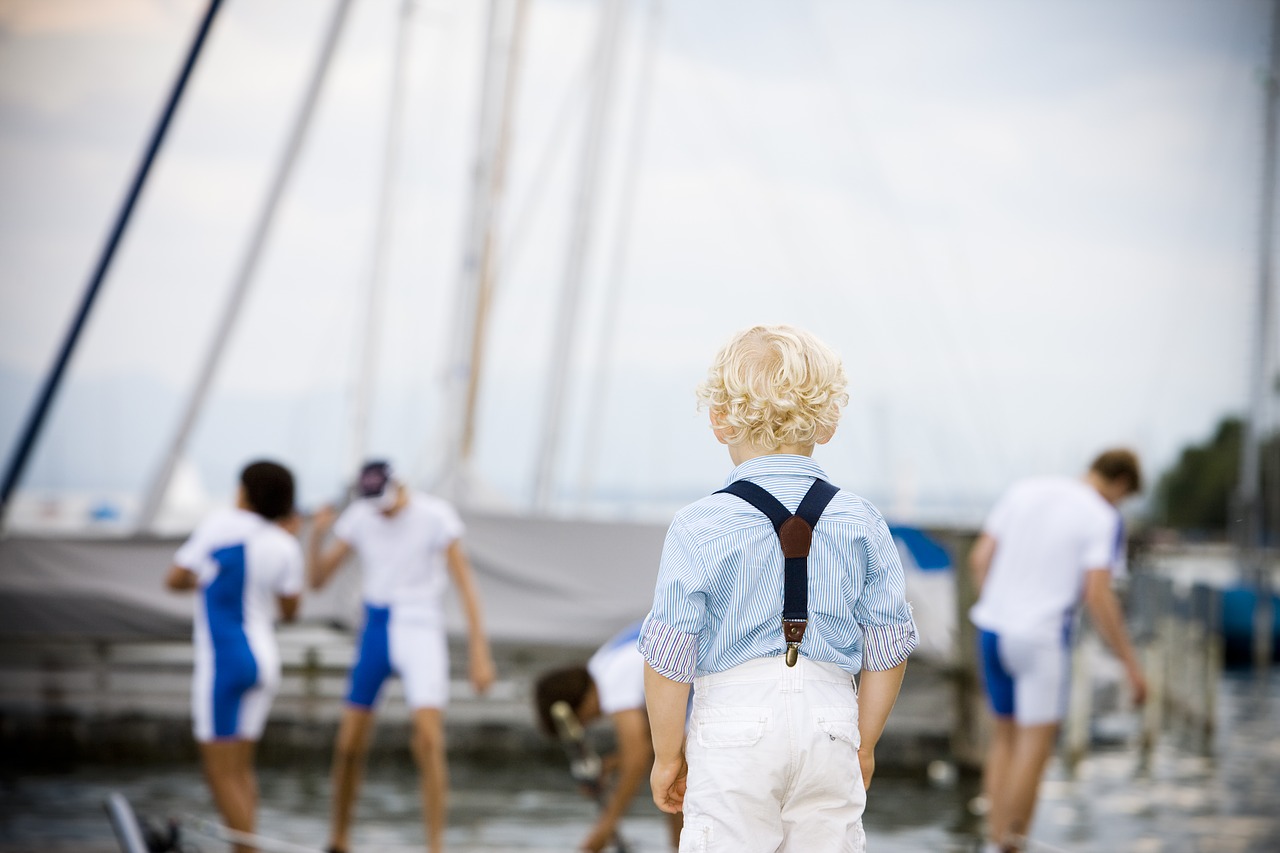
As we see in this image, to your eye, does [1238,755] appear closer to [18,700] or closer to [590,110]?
[590,110]

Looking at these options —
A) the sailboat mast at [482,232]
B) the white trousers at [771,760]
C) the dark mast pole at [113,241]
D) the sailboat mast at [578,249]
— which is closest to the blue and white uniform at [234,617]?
the dark mast pole at [113,241]

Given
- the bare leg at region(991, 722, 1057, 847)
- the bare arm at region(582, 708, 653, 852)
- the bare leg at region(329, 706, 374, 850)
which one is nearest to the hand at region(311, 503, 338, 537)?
the bare leg at region(329, 706, 374, 850)

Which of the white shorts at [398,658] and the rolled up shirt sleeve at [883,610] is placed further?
the white shorts at [398,658]

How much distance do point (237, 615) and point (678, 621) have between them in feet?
13.4

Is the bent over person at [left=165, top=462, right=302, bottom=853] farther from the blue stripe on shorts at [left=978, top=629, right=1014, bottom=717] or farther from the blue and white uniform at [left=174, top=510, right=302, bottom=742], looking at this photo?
the blue stripe on shorts at [left=978, top=629, right=1014, bottom=717]

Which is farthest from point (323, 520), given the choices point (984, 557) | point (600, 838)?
point (984, 557)

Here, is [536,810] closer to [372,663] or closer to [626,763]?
[372,663]

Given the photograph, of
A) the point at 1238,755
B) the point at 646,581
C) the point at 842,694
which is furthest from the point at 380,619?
the point at 1238,755

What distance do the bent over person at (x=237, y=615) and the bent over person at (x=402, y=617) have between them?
0.89 meters

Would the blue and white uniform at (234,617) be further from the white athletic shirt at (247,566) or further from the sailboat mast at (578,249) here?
the sailboat mast at (578,249)

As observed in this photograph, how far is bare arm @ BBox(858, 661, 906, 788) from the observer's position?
9.96 feet

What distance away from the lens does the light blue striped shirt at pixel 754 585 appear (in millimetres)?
2883

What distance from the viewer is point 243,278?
11.8 meters

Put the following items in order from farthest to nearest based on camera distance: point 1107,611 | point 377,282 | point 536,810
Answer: point 377,282
point 536,810
point 1107,611
